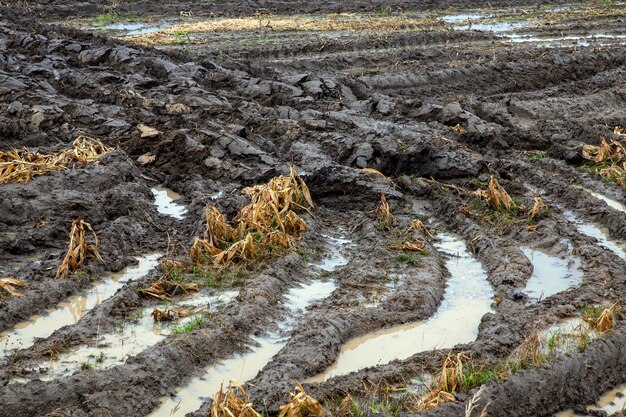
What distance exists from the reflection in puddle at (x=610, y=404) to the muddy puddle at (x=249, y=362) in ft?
7.64

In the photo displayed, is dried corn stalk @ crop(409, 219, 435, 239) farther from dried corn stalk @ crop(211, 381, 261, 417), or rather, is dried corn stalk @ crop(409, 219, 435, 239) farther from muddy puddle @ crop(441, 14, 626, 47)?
muddy puddle @ crop(441, 14, 626, 47)

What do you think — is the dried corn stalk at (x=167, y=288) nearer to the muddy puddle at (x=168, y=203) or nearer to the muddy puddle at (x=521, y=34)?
the muddy puddle at (x=168, y=203)

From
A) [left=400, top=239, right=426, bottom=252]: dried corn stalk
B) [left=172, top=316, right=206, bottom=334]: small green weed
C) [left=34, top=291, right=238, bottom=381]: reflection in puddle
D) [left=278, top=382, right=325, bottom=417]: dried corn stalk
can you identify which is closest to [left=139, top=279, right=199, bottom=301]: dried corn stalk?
[left=34, top=291, right=238, bottom=381]: reflection in puddle

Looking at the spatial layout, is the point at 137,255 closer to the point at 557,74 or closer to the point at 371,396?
the point at 371,396

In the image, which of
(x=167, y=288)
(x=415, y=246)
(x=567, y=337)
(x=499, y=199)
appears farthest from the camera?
(x=499, y=199)

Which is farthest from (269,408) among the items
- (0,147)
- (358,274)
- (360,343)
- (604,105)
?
(604,105)

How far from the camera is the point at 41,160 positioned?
11.6 metres

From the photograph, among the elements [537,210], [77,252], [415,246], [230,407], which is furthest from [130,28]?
[230,407]

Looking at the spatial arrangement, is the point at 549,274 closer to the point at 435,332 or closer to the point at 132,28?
the point at 435,332

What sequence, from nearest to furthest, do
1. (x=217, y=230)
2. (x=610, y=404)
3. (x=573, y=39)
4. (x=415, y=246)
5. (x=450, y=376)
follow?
(x=450, y=376)
(x=610, y=404)
(x=217, y=230)
(x=415, y=246)
(x=573, y=39)

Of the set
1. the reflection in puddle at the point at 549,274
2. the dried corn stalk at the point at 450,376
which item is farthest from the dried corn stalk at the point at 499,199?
the dried corn stalk at the point at 450,376

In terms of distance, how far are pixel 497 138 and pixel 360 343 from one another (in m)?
6.71

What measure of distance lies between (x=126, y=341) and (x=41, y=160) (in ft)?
15.8

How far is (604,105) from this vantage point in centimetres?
1661
